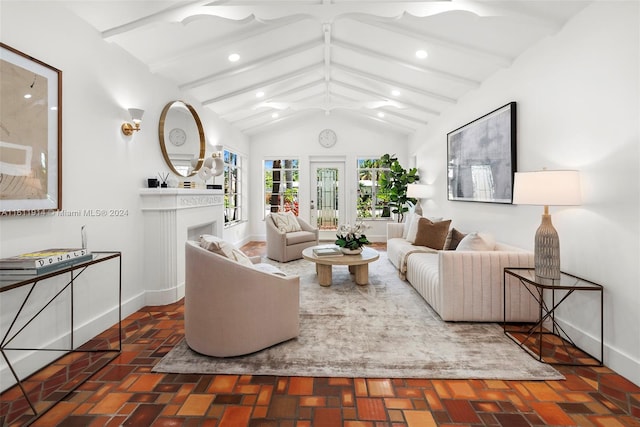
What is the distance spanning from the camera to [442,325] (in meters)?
2.68

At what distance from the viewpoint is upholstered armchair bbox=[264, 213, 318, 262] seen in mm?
5152

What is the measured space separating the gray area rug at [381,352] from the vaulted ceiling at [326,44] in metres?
2.56

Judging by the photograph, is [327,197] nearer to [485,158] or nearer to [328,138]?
[328,138]

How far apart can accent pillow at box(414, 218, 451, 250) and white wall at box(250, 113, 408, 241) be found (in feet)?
10.4

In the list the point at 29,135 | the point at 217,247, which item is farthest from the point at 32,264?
the point at 217,247

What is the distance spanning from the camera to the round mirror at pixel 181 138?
3.66m

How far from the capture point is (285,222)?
18.1 feet

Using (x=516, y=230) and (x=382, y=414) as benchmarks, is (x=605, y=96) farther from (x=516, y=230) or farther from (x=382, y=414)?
(x=382, y=414)

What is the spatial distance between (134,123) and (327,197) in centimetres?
503

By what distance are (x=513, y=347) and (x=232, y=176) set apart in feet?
18.1

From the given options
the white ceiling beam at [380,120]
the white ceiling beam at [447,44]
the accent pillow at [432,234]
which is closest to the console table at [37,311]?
the white ceiling beam at [447,44]

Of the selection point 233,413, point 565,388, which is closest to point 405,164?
point 565,388

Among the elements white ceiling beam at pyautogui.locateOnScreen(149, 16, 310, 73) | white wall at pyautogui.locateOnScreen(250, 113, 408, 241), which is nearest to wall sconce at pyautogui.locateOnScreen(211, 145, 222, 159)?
white ceiling beam at pyautogui.locateOnScreen(149, 16, 310, 73)

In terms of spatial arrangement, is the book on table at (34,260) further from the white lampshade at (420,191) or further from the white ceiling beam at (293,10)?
the white lampshade at (420,191)
